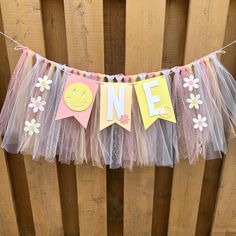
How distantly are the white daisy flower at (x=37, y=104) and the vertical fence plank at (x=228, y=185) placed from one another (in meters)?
0.63

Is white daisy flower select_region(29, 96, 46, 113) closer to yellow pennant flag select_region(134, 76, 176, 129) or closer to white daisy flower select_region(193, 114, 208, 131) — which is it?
yellow pennant flag select_region(134, 76, 176, 129)

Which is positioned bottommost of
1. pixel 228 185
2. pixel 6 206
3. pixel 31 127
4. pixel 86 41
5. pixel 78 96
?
pixel 6 206

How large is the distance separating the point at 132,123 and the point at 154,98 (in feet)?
0.37

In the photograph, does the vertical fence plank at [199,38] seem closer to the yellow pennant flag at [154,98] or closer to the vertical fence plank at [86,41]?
the yellow pennant flag at [154,98]

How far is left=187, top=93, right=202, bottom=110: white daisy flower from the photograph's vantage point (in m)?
0.93

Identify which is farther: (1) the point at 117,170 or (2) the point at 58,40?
(1) the point at 117,170

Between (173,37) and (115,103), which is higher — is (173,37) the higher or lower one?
the higher one

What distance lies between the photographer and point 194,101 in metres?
0.93

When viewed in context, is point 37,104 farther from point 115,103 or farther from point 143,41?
point 143,41

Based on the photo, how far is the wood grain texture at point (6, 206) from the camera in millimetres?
1123

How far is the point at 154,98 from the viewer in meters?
0.91

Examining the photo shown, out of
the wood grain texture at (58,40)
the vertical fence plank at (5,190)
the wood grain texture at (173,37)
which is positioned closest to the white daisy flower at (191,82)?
the wood grain texture at (173,37)

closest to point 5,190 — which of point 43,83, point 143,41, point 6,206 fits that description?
point 6,206

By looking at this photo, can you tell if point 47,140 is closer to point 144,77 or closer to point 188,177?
point 144,77
